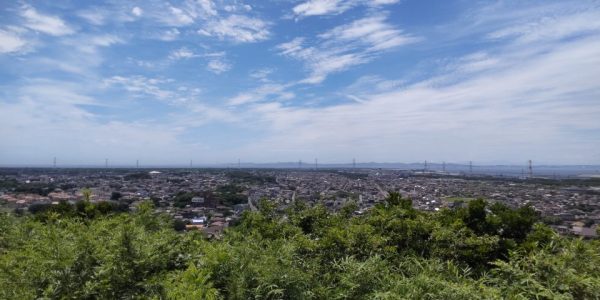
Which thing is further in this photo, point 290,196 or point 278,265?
point 290,196

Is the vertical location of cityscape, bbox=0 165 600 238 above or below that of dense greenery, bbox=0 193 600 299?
below

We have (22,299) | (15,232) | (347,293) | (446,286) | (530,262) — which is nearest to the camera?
(22,299)

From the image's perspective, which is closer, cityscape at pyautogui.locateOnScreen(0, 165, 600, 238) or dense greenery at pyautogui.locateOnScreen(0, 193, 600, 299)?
dense greenery at pyautogui.locateOnScreen(0, 193, 600, 299)

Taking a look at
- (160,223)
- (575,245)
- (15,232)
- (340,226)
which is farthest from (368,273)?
(15,232)

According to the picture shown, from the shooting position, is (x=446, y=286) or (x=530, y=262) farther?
(x=530, y=262)

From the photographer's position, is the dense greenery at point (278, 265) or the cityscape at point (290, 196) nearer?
the dense greenery at point (278, 265)

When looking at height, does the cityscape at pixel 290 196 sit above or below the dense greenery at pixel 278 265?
below

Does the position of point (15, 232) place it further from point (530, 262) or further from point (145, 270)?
point (530, 262)

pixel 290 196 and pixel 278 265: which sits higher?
pixel 278 265
